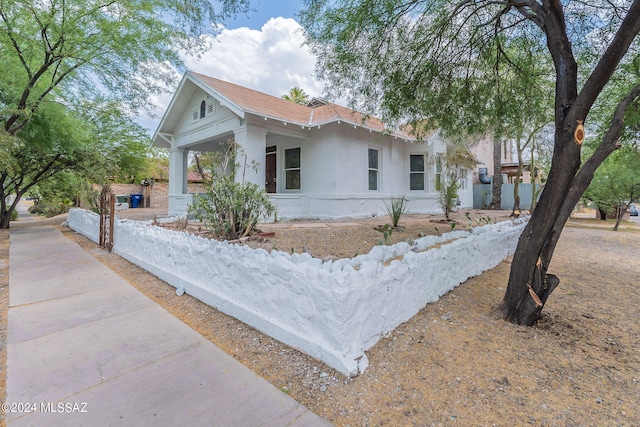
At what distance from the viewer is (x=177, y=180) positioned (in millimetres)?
12422

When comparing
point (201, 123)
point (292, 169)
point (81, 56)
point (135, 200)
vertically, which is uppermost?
point (81, 56)

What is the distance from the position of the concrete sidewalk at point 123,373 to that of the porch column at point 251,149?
6.01m

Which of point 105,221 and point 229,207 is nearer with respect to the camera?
point 229,207

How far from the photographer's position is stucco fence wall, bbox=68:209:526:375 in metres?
2.35

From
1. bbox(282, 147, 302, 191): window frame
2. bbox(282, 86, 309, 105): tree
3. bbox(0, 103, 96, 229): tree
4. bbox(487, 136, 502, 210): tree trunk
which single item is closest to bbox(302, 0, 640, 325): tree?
bbox(282, 147, 302, 191): window frame

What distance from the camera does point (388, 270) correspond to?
2.71m

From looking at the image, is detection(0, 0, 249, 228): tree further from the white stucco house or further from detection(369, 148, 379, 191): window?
detection(369, 148, 379, 191): window

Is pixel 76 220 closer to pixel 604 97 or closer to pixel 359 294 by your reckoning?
pixel 359 294

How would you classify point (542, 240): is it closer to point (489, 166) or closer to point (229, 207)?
point (229, 207)

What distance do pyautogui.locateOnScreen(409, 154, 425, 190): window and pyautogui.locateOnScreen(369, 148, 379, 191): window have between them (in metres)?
2.23

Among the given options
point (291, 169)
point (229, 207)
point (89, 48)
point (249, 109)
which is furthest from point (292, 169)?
point (89, 48)

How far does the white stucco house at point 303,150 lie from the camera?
9.60 metres

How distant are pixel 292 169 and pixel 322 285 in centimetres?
960

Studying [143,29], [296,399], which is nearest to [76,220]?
[143,29]
